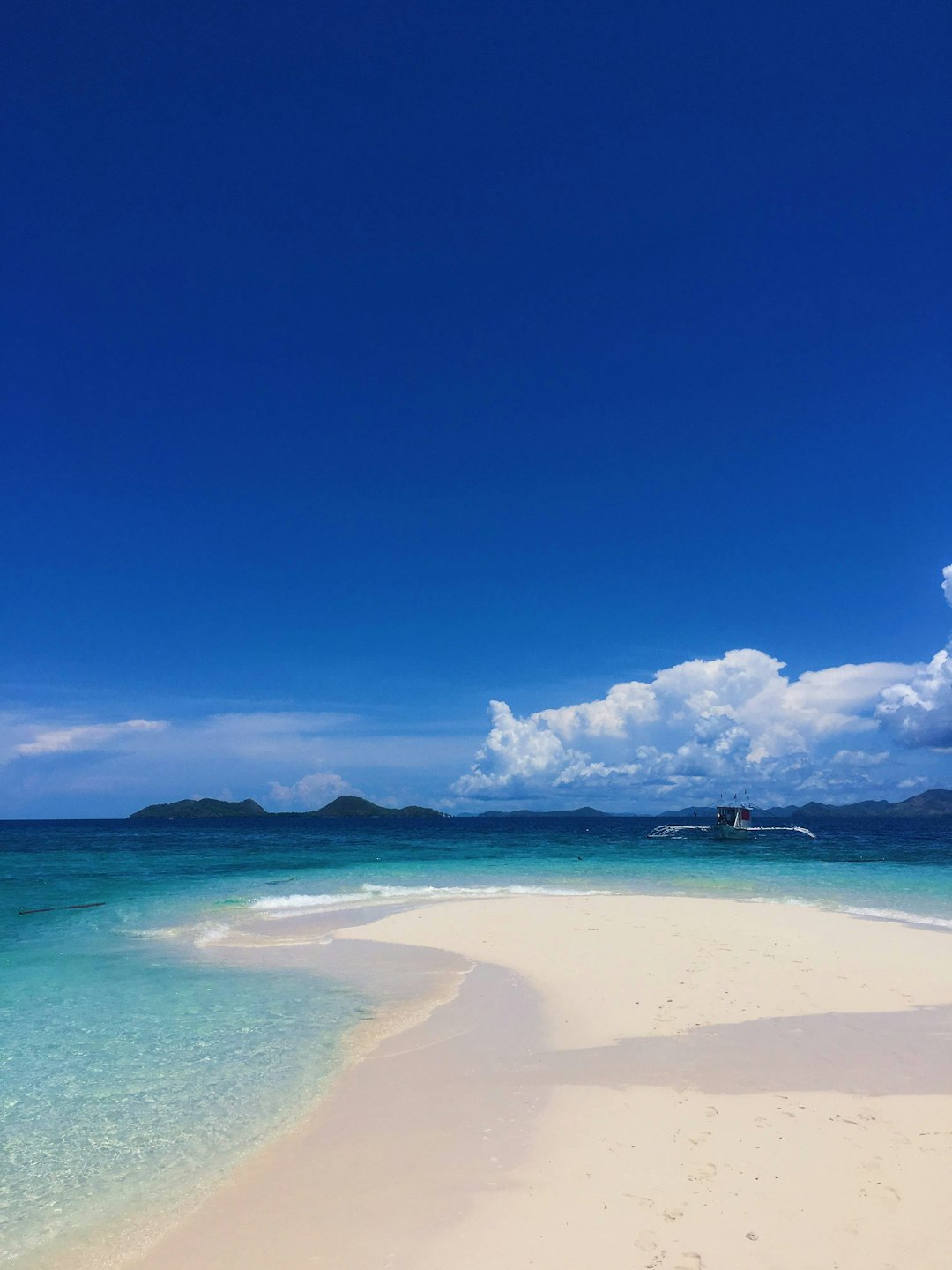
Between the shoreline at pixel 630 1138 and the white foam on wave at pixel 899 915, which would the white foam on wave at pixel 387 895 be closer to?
the white foam on wave at pixel 899 915

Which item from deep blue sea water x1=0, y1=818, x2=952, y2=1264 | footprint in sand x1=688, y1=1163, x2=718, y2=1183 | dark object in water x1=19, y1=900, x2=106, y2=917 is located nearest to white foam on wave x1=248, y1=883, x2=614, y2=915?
deep blue sea water x1=0, y1=818, x2=952, y2=1264

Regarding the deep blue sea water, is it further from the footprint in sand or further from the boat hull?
the boat hull

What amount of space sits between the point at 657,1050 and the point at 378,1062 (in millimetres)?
4252

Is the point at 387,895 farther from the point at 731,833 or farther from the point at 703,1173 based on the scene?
the point at 731,833

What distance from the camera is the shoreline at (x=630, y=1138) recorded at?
6.26 meters

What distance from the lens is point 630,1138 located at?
26.3 ft

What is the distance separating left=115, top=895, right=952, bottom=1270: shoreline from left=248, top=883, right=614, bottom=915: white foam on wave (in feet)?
51.7

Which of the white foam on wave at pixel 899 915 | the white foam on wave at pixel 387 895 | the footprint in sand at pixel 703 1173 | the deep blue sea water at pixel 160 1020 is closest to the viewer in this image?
the footprint in sand at pixel 703 1173

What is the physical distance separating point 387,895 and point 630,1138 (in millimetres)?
25134

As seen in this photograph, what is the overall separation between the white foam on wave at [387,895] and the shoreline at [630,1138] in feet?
51.7

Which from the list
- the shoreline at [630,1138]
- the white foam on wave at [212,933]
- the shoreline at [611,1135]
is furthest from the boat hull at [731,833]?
the shoreline at [630,1138]

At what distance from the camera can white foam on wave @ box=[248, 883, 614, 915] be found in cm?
2898

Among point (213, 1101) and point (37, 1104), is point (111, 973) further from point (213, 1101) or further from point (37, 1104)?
point (213, 1101)

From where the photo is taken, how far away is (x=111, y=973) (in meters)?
17.0
